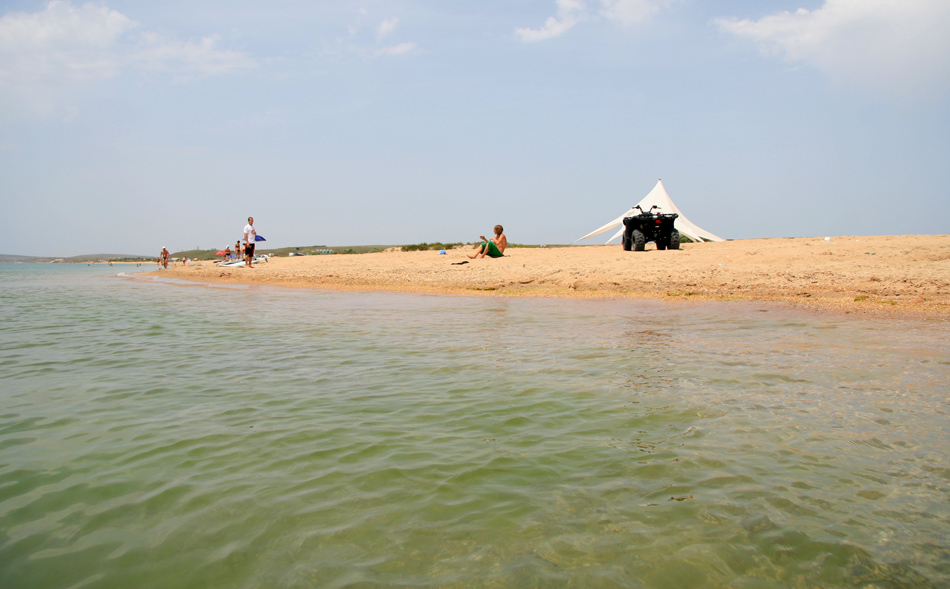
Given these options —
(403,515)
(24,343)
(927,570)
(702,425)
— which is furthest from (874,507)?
(24,343)

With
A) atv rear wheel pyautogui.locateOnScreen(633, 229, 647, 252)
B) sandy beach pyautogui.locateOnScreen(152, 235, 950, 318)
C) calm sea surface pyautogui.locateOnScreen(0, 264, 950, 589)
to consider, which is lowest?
calm sea surface pyautogui.locateOnScreen(0, 264, 950, 589)

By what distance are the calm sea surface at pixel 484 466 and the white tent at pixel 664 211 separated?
854 inches

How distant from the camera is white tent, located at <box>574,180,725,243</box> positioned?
27453 millimetres

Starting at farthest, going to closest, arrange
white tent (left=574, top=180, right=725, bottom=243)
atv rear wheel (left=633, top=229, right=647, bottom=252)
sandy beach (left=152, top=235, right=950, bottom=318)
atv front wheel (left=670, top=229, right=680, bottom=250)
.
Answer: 1. white tent (left=574, top=180, right=725, bottom=243)
2. atv front wheel (left=670, top=229, right=680, bottom=250)
3. atv rear wheel (left=633, top=229, right=647, bottom=252)
4. sandy beach (left=152, top=235, right=950, bottom=318)

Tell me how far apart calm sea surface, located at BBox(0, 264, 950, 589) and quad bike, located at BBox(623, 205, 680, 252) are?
12.5 m

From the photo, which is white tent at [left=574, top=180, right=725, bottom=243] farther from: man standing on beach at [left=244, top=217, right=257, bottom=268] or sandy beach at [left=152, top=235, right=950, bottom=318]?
man standing on beach at [left=244, top=217, right=257, bottom=268]

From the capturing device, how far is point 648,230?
19234 millimetres

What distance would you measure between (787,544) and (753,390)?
251cm

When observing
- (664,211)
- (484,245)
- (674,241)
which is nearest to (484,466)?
(484,245)

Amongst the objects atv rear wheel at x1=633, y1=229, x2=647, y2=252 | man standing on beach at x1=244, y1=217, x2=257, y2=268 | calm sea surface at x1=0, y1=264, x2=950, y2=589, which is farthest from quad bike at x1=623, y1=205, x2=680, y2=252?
man standing on beach at x1=244, y1=217, x2=257, y2=268

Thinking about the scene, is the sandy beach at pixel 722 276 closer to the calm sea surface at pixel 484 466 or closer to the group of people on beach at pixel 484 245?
the group of people on beach at pixel 484 245

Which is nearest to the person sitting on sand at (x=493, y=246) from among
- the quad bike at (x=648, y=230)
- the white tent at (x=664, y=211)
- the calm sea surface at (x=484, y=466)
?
the quad bike at (x=648, y=230)

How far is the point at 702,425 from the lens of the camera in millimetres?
3744

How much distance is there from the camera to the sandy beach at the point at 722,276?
10453mm
